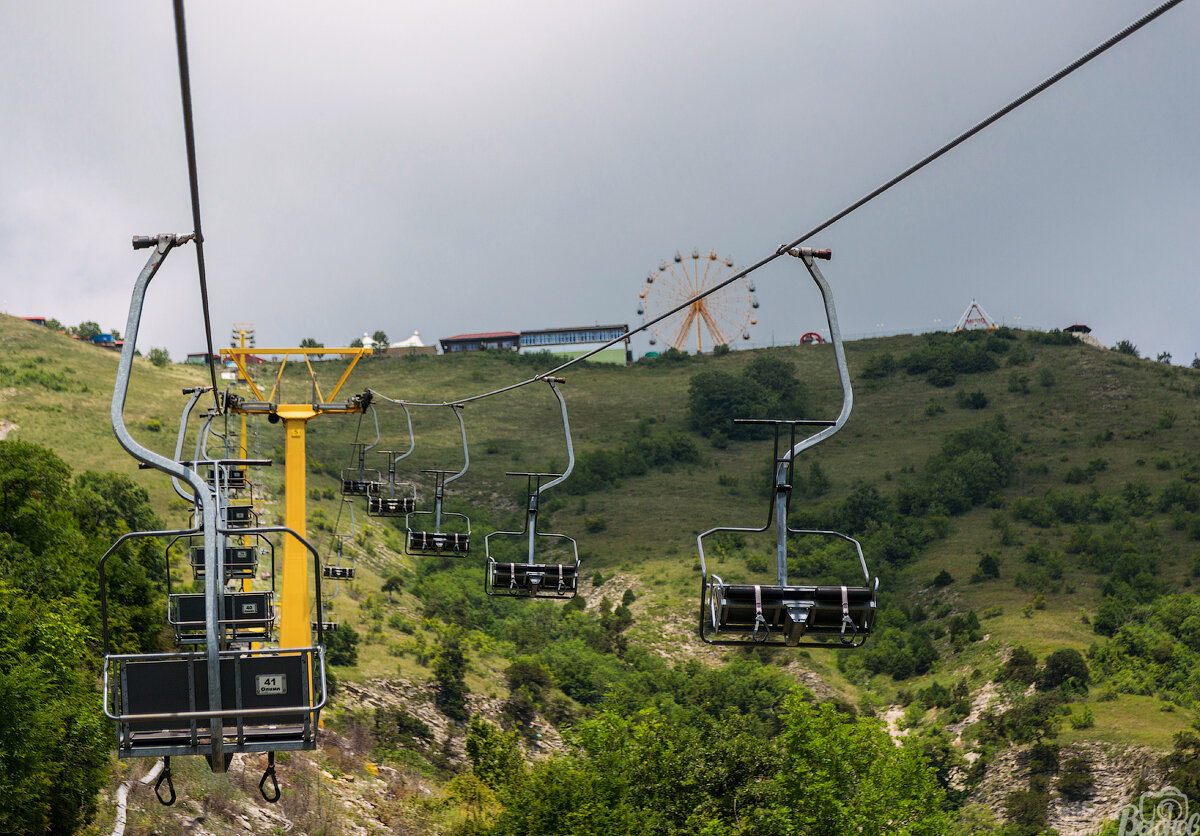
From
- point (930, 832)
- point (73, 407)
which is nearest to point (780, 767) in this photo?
point (930, 832)

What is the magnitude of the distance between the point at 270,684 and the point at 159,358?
110162mm

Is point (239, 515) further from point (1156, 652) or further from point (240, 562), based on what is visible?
point (1156, 652)

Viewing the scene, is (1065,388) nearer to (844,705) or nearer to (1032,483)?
(1032,483)

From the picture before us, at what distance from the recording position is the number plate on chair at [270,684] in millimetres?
9867

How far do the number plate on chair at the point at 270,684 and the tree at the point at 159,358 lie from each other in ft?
356

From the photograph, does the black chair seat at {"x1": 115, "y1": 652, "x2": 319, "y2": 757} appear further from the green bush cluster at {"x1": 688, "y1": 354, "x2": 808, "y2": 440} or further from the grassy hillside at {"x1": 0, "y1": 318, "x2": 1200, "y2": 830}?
the green bush cluster at {"x1": 688, "y1": 354, "x2": 808, "y2": 440}

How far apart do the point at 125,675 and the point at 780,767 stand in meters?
38.5

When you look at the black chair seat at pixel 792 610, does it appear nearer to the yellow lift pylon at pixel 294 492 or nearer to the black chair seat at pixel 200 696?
the black chair seat at pixel 200 696

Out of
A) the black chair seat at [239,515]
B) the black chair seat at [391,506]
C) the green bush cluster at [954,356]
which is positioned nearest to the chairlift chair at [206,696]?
the black chair seat at [239,515]

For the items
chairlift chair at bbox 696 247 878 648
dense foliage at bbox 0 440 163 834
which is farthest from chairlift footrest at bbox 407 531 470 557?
chairlift chair at bbox 696 247 878 648

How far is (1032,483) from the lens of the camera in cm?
9738

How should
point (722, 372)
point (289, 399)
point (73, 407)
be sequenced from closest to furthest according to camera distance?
point (73, 407) → point (289, 399) → point (722, 372)

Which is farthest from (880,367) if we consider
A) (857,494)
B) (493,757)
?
(493,757)

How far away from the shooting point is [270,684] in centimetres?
990
